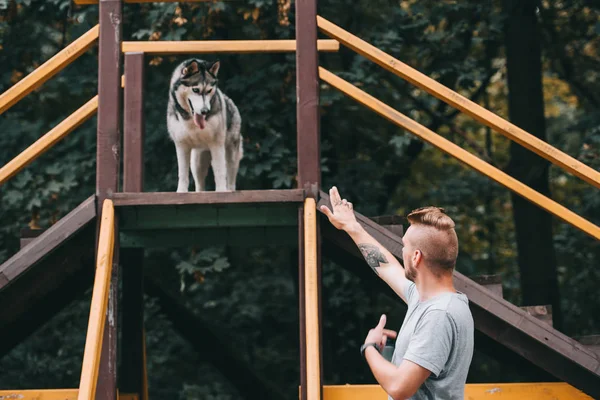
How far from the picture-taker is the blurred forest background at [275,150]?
382 inches

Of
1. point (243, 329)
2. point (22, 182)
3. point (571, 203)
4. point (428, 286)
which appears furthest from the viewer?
point (571, 203)

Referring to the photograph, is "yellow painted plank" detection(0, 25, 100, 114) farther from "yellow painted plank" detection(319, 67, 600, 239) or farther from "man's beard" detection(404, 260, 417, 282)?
"man's beard" detection(404, 260, 417, 282)

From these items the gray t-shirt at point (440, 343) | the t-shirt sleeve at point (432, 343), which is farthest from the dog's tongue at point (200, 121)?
the t-shirt sleeve at point (432, 343)

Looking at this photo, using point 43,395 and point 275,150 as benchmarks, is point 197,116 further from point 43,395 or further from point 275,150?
point 275,150

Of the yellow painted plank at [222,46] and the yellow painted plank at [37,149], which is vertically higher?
the yellow painted plank at [222,46]

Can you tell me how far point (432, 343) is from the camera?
3.04 metres

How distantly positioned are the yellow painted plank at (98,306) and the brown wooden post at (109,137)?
0.20 m

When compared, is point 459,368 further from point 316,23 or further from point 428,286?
point 316,23

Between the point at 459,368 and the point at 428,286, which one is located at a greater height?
the point at 428,286

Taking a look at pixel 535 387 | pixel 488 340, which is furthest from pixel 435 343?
pixel 488 340

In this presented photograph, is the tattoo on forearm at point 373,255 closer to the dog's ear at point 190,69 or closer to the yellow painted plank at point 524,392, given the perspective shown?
the yellow painted plank at point 524,392

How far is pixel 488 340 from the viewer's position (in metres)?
7.00

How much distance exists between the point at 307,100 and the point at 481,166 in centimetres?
122

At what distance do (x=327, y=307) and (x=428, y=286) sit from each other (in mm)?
7575
